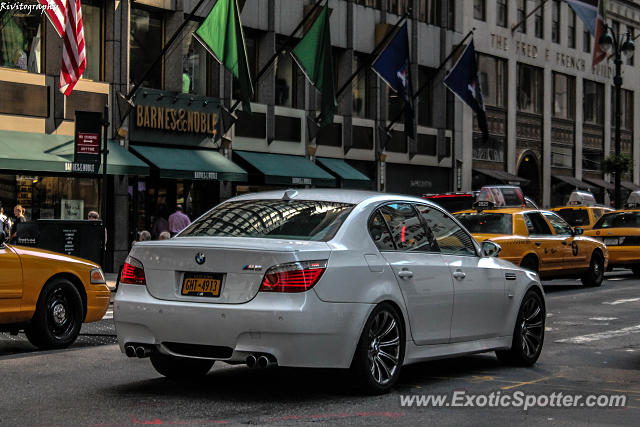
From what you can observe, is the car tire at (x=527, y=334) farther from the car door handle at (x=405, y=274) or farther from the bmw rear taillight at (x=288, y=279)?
the bmw rear taillight at (x=288, y=279)

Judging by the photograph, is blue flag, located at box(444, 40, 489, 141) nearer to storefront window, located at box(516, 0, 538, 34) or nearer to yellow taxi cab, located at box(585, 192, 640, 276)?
yellow taxi cab, located at box(585, 192, 640, 276)

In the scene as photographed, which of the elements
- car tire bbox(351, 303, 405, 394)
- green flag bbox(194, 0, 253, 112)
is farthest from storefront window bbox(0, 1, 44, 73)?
car tire bbox(351, 303, 405, 394)

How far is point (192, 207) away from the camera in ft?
102

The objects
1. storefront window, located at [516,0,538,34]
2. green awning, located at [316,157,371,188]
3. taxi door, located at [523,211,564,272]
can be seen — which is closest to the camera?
taxi door, located at [523,211,564,272]

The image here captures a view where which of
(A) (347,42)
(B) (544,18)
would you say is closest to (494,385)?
(A) (347,42)

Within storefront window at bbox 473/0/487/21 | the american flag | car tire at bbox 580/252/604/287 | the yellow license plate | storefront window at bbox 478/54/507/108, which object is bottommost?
car tire at bbox 580/252/604/287

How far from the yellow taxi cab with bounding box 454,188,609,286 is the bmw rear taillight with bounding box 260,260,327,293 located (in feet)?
36.4

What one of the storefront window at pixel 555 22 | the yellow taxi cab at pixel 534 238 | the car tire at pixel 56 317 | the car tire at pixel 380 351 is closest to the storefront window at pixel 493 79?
the storefront window at pixel 555 22

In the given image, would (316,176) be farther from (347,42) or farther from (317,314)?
(317,314)

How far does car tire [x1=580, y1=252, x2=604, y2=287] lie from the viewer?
22.1 m

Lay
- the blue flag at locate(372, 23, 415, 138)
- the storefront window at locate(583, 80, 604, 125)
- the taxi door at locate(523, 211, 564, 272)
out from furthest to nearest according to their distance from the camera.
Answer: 1. the storefront window at locate(583, 80, 604, 125)
2. the blue flag at locate(372, 23, 415, 138)
3. the taxi door at locate(523, 211, 564, 272)

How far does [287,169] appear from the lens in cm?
3294

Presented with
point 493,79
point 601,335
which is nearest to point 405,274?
point 601,335

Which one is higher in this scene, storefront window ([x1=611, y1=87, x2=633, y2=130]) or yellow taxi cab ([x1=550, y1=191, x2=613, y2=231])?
storefront window ([x1=611, y1=87, x2=633, y2=130])
